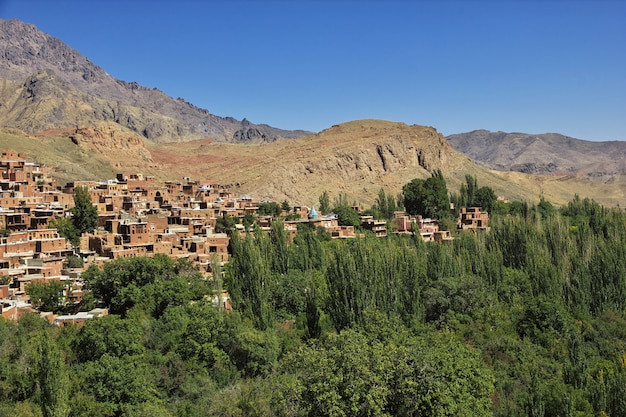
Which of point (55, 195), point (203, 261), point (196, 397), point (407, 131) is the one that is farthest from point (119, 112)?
point (196, 397)

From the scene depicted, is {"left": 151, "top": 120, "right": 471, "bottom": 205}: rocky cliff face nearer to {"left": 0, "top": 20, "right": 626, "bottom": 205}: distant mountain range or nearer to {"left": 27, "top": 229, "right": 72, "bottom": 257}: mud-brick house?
{"left": 0, "top": 20, "right": 626, "bottom": 205}: distant mountain range

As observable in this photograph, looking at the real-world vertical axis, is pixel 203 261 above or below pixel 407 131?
below

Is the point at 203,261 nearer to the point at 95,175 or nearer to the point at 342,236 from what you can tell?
the point at 342,236

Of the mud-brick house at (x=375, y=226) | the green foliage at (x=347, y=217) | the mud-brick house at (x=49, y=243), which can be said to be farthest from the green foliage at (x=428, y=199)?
the mud-brick house at (x=49, y=243)

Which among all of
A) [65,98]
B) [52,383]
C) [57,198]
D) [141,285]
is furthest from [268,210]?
[65,98]

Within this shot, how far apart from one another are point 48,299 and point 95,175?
2946 centimetres

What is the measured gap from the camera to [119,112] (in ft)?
414

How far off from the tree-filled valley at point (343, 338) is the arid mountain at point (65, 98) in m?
60.2

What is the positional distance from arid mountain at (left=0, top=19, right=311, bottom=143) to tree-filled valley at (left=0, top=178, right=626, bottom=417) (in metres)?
60.2

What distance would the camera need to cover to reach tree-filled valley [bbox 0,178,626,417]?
43.8 ft

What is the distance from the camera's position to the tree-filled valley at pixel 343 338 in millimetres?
13359

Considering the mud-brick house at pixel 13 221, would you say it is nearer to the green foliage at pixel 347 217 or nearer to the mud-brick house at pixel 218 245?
the mud-brick house at pixel 218 245

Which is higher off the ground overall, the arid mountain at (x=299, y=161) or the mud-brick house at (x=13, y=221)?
the arid mountain at (x=299, y=161)

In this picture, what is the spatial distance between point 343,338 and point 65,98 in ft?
346
